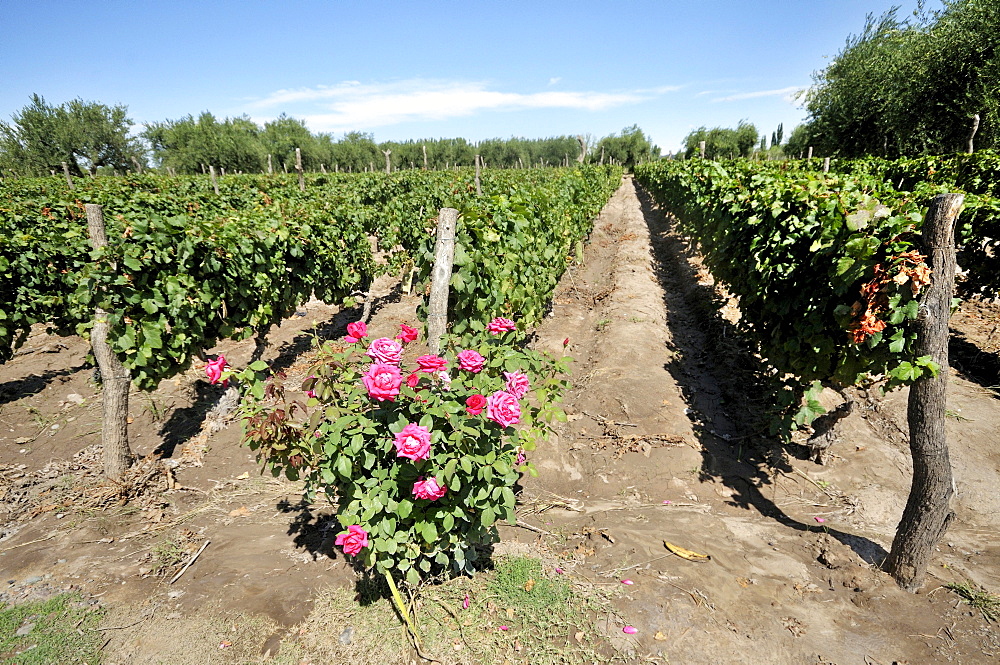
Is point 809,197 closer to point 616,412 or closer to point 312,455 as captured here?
point 616,412

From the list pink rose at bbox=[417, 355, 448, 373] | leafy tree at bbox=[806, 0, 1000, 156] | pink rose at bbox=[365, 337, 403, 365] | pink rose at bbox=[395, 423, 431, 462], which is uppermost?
leafy tree at bbox=[806, 0, 1000, 156]

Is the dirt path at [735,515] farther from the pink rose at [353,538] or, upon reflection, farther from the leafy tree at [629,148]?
the leafy tree at [629,148]

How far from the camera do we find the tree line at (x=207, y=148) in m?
43.5

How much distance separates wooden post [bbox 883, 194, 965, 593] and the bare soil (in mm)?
244

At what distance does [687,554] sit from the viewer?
9.93ft

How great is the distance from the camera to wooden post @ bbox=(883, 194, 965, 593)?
2.40 metres

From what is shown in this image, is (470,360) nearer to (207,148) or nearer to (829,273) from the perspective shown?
(829,273)

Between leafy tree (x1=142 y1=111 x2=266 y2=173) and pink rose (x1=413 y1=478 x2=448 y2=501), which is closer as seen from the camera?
pink rose (x1=413 y1=478 x2=448 y2=501)

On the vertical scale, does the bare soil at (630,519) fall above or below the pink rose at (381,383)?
below

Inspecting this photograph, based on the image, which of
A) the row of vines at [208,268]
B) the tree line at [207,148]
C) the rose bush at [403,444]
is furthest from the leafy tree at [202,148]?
the rose bush at [403,444]

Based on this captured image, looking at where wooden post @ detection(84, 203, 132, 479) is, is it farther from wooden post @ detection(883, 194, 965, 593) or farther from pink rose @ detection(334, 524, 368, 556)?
wooden post @ detection(883, 194, 965, 593)

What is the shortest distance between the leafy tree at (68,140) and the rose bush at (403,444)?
2163 inches

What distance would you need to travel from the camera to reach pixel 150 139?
64688mm

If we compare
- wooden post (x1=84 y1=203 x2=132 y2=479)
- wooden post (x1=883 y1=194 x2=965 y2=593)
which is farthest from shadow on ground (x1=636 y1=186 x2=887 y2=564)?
wooden post (x1=84 y1=203 x2=132 y2=479)
